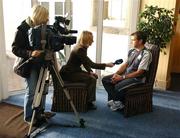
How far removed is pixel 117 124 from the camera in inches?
119

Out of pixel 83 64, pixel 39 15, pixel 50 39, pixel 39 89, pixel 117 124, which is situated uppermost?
pixel 39 15

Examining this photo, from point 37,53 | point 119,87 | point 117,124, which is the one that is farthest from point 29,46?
point 117,124

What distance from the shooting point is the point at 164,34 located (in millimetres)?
3803

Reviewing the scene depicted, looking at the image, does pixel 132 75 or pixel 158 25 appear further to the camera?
pixel 158 25

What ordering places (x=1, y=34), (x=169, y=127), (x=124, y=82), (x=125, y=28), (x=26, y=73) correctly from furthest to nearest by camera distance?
(x=125, y=28) < (x=1, y=34) < (x=124, y=82) < (x=169, y=127) < (x=26, y=73)

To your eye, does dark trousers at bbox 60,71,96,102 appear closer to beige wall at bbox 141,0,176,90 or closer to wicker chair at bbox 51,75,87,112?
wicker chair at bbox 51,75,87,112

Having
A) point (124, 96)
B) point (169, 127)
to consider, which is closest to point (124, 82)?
point (124, 96)

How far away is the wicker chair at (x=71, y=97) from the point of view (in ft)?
10.5

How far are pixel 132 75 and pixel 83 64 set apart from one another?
2.07 feet

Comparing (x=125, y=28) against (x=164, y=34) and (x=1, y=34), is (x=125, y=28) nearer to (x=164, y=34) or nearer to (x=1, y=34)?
(x=164, y=34)

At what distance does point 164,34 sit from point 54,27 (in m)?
1.85

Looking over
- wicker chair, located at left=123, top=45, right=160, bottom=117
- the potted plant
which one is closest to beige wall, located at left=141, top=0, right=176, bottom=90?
the potted plant

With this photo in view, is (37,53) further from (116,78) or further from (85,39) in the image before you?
(116,78)

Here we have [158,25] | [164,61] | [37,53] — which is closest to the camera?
[37,53]
